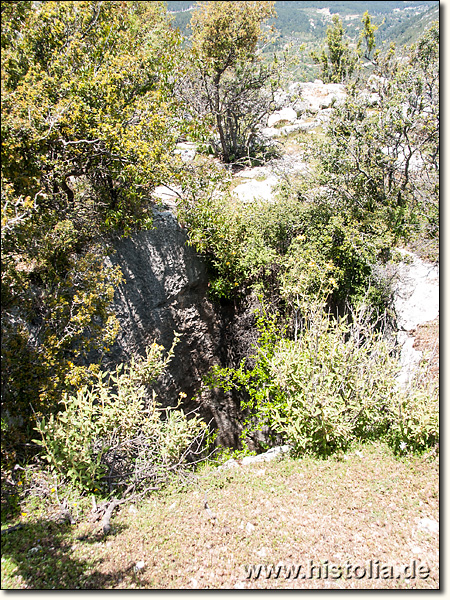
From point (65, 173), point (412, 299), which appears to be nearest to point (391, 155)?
point (412, 299)

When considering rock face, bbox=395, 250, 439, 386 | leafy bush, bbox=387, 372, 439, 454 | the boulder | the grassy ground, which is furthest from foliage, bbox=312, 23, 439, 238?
the boulder

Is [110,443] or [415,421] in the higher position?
[110,443]

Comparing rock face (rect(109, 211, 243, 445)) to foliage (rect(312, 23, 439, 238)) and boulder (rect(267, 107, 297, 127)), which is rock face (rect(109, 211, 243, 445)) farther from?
boulder (rect(267, 107, 297, 127))

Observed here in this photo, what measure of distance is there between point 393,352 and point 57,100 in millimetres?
7581

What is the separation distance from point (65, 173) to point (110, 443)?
4.40m

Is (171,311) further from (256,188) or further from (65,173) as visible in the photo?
(256,188)

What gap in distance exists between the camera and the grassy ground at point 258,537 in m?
3.58

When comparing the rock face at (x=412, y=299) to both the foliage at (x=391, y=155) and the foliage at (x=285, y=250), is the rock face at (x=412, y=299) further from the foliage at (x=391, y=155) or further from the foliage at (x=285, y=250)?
the foliage at (x=391, y=155)

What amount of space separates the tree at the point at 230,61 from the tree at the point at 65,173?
18.6 ft

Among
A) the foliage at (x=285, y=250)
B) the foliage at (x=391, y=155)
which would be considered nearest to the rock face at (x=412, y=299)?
the foliage at (x=285, y=250)

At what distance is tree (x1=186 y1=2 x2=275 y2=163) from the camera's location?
11.6 meters

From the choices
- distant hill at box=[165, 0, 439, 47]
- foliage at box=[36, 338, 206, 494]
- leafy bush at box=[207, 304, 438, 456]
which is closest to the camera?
foliage at box=[36, 338, 206, 494]

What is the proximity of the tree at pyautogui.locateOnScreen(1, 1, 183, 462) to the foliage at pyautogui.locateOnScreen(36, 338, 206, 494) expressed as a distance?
35 cm

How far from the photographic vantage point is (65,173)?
6043 millimetres
